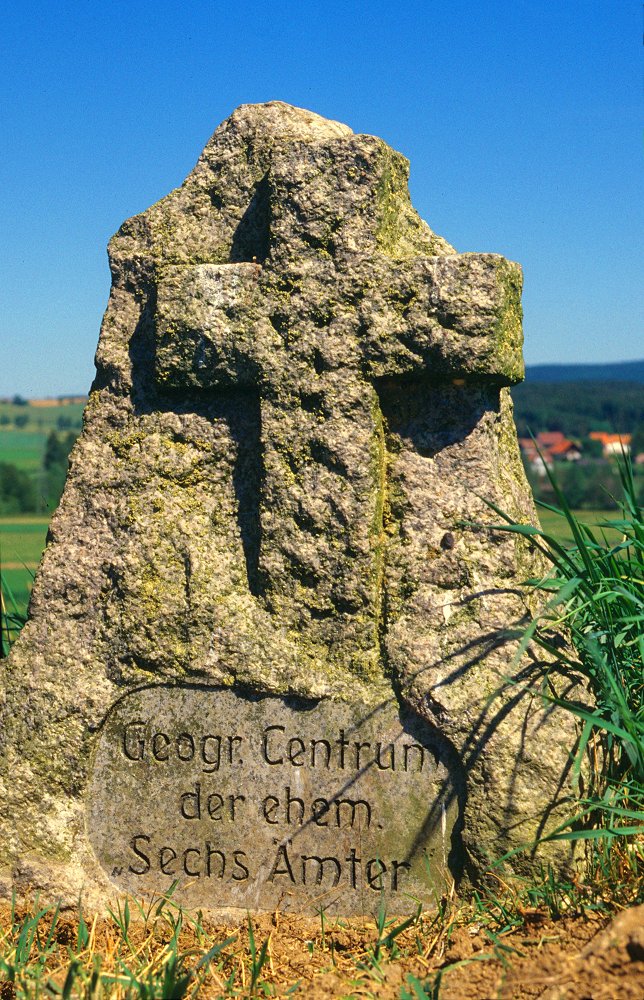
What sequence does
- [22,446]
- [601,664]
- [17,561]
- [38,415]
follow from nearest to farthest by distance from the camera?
[601,664] < [17,561] < [22,446] < [38,415]

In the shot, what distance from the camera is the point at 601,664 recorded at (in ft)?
9.07

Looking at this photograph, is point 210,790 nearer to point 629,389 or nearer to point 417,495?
point 417,495

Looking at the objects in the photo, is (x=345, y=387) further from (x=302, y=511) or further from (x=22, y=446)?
(x=22, y=446)

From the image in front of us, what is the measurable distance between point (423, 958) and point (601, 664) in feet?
3.04

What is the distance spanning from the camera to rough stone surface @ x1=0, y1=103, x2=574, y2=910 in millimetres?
2938

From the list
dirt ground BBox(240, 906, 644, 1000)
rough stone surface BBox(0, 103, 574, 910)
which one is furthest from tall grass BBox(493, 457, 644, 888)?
dirt ground BBox(240, 906, 644, 1000)

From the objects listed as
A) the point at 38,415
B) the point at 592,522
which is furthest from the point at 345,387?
the point at 38,415

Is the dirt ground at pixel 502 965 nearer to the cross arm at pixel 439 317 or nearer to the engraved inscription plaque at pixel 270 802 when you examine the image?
the engraved inscription plaque at pixel 270 802

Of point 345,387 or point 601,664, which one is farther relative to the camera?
point 345,387

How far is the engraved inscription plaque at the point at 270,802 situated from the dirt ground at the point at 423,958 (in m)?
0.13

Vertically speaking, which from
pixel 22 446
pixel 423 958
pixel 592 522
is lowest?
pixel 423 958

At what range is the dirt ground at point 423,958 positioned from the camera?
89.5 inches

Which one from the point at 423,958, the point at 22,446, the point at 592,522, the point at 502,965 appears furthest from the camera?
the point at 22,446

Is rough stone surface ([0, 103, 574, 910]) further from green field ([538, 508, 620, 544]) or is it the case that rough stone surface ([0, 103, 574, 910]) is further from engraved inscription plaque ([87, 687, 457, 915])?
green field ([538, 508, 620, 544])
